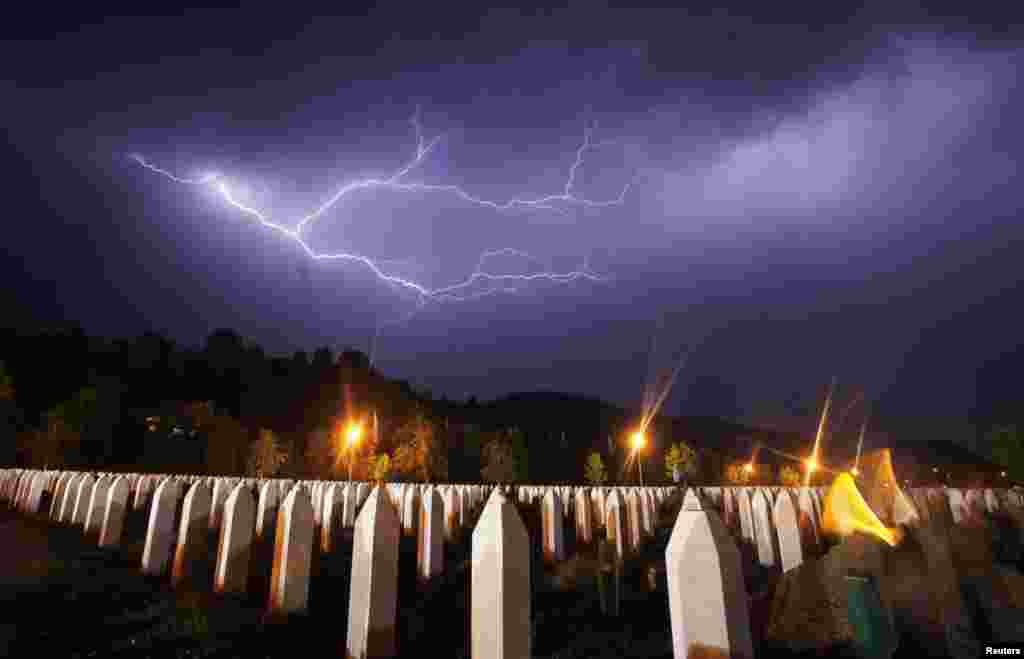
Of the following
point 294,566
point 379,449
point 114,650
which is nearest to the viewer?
point 114,650

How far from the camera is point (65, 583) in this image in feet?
23.3

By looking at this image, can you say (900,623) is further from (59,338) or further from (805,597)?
(59,338)

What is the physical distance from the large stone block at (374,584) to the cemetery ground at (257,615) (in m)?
1.36

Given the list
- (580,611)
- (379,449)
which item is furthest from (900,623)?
(379,449)

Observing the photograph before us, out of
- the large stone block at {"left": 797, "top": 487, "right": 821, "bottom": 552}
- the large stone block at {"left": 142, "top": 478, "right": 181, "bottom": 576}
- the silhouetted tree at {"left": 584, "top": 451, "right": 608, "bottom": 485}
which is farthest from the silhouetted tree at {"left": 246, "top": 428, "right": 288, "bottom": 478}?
the large stone block at {"left": 797, "top": 487, "right": 821, "bottom": 552}

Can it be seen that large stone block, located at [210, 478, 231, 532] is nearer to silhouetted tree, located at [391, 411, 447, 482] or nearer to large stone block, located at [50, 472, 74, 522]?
large stone block, located at [50, 472, 74, 522]

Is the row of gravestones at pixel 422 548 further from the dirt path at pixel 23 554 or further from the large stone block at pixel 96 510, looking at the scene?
the dirt path at pixel 23 554

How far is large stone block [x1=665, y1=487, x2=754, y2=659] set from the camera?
9.19 feet

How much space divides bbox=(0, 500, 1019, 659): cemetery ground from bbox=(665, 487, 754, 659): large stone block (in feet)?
14.8

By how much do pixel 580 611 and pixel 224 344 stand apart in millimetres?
102442

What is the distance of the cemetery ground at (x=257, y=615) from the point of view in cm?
535

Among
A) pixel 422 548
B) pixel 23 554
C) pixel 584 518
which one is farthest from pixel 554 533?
pixel 23 554

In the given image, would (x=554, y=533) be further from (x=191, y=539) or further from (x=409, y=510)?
(x=191, y=539)

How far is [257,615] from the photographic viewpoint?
20.4 feet
